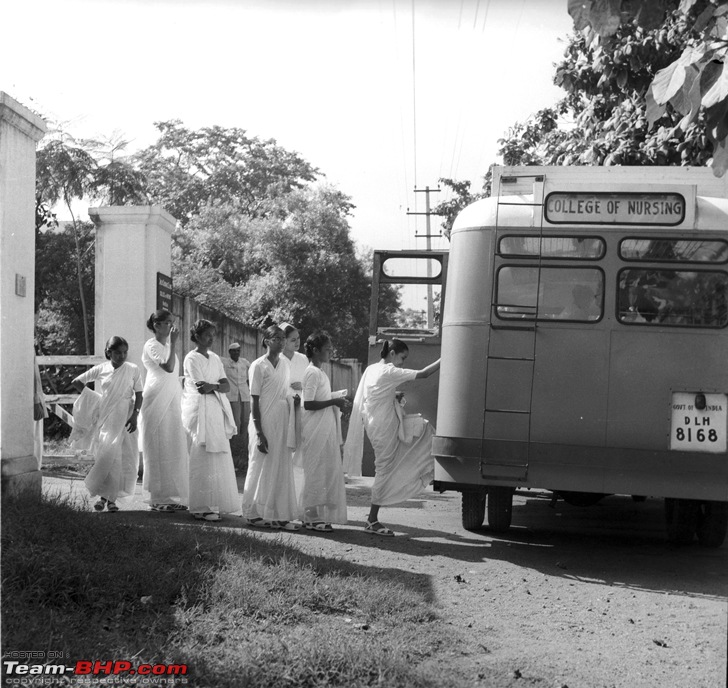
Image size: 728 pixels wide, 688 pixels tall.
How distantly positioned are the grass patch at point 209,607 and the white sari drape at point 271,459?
188cm

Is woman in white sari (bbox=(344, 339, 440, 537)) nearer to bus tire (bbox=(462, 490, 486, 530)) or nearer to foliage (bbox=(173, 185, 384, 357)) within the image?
bus tire (bbox=(462, 490, 486, 530))

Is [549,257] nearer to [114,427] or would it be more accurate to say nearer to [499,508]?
[499,508]

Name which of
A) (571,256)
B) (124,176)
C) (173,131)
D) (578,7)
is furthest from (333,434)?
(173,131)

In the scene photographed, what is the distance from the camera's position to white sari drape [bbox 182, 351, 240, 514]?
945 centimetres

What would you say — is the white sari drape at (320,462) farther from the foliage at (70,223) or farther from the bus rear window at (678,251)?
the foliage at (70,223)

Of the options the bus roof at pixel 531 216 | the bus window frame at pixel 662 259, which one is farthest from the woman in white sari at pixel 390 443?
the bus window frame at pixel 662 259

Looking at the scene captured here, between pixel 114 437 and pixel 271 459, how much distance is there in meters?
1.57

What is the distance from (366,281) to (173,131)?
1061 centimetres

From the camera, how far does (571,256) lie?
8469mm

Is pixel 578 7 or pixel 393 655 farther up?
pixel 578 7

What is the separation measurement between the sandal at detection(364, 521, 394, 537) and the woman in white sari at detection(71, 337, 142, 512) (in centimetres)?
230

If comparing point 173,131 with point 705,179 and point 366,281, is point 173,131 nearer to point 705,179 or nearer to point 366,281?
point 366,281

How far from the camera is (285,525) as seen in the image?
30.8ft

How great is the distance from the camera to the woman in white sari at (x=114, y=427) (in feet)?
31.2
